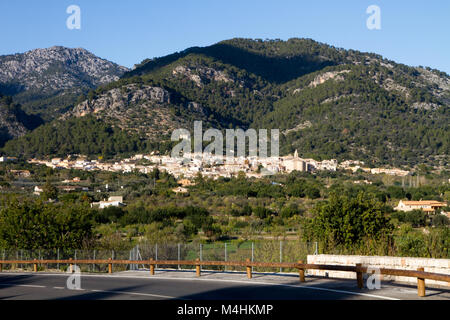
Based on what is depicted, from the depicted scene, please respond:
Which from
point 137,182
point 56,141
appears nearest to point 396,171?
point 137,182

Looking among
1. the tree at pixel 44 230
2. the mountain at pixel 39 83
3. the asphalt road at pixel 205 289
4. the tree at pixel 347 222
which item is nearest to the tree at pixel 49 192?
the tree at pixel 44 230

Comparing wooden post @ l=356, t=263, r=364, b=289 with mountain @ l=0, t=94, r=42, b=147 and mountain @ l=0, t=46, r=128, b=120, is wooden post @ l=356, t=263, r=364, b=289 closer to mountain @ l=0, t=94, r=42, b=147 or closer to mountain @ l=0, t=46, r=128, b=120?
mountain @ l=0, t=94, r=42, b=147

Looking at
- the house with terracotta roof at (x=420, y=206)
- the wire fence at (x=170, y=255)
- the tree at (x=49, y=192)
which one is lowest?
the wire fence at (x=170, y=255)

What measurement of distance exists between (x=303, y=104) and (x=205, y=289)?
119 m

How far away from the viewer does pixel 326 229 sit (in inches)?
1470

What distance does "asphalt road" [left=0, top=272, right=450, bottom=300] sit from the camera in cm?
1383

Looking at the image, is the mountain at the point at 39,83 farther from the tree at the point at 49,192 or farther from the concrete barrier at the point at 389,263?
the concrete barrier at the point at 389,263

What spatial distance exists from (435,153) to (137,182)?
50.2 meters

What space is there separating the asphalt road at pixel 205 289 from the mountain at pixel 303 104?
90.7 metres

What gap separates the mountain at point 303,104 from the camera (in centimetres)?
10981

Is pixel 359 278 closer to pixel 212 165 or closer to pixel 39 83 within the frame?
pixel 212 165

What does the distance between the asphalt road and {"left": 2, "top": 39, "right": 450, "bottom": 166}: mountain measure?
9070 cm

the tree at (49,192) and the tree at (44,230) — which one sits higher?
the tree at (49,192)

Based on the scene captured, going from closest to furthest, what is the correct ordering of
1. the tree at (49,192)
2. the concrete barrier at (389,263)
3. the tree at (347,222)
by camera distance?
the concrete barrier at (389,263)
the tree at (347,222)
the tree at (49,192)
